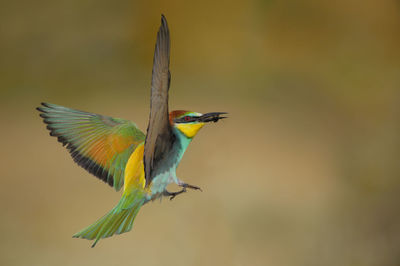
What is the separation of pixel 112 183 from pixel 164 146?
11 cm

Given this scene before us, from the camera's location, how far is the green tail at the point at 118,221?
47 centimetres

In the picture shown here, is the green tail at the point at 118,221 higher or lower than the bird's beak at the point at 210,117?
lower

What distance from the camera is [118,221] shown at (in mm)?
487

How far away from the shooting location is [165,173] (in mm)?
485

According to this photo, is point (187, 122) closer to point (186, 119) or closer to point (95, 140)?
point (186, 119)

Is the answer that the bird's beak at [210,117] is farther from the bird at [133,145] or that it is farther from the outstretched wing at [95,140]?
the outstretched wing at [95,140]

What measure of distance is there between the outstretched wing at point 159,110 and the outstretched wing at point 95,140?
0.09 m

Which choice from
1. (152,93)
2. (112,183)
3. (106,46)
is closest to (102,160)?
(112,183)

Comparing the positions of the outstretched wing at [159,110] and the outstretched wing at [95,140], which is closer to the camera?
the outstretched wing at [159,110]

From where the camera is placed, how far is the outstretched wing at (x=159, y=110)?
1.31 feet

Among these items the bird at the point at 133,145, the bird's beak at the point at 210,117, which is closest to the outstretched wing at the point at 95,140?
the bird at the point at 133,145

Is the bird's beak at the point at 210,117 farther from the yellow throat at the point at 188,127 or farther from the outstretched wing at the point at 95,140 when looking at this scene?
the outstretched wing at the point at 95,140

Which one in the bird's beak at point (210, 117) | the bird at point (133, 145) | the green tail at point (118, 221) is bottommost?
the green tail at point (118, 221)

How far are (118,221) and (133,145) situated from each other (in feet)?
0.34
